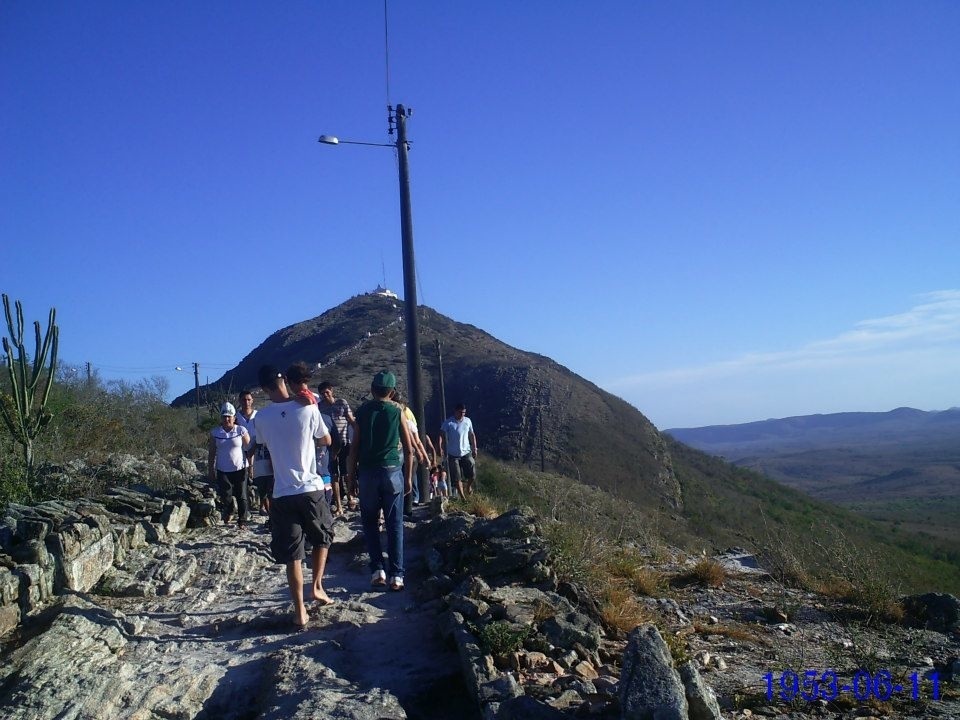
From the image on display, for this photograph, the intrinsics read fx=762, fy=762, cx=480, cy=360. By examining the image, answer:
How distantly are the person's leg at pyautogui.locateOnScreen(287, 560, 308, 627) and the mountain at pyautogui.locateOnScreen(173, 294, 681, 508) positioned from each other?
30.0 m

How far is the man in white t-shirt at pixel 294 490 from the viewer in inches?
236

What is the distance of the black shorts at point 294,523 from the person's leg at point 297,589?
0.06 metres

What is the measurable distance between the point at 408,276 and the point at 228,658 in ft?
21.4

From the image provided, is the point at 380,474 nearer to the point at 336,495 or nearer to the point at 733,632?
the point at 733,632

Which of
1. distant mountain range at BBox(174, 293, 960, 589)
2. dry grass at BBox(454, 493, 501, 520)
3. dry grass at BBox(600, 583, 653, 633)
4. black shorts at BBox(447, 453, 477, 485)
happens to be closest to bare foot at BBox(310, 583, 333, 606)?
dry grass at BBox(600, 583, 653, 633)

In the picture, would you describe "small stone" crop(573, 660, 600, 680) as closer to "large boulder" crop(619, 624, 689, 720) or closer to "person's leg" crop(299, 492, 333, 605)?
"large boulder" crop(619, 624, 689, 720)

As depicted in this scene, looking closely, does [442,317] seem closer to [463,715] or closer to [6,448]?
[6,448]

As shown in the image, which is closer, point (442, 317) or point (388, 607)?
point (388, 607)

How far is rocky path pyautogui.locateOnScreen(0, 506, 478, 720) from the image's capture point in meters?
4.66

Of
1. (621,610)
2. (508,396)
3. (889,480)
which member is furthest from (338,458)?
(889,480)

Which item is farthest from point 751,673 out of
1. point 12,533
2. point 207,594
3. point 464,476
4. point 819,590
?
point 464,476

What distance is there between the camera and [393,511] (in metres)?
6.96

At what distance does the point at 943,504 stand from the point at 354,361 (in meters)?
66.3

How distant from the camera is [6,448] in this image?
10070 mm
